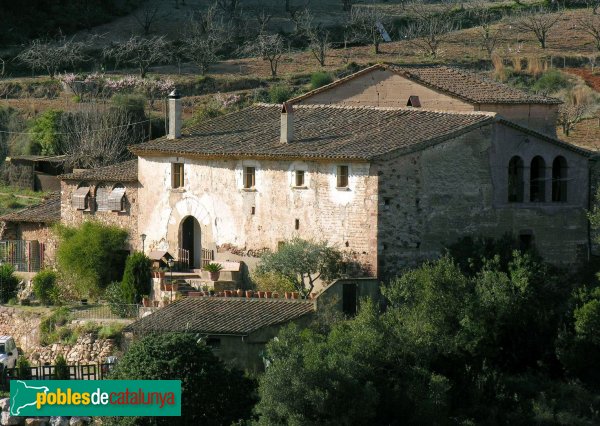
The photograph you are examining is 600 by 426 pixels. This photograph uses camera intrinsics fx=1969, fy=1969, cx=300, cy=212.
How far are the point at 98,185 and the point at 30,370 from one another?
9.45 m

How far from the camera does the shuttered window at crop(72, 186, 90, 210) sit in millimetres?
54031

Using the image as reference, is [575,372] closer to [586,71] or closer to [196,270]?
[196,270]

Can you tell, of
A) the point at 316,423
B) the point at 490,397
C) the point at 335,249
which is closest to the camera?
the point at 316,423

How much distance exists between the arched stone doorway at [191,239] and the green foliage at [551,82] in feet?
71.3

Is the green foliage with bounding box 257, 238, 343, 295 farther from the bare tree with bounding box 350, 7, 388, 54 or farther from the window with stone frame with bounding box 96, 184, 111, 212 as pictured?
the bare tree with bounding box 350, 7, 388, 54

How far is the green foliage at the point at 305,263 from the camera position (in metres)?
47.5

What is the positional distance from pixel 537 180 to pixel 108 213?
39.1 ft

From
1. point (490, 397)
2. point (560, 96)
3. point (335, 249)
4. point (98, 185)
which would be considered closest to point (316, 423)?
point (490, 397)

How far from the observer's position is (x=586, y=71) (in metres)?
75.6

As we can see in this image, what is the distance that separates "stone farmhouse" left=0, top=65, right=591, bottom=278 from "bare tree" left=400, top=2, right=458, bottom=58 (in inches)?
1093

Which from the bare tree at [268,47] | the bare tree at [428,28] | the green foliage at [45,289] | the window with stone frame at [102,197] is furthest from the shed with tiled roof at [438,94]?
the bare tree at [268,47]

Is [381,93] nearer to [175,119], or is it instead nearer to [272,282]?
[175,119]

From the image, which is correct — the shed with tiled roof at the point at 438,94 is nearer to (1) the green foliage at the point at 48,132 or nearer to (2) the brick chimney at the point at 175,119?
(2) the brick chimney at the point at 175,119

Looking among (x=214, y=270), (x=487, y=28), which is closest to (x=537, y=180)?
(x=214, y=270)
